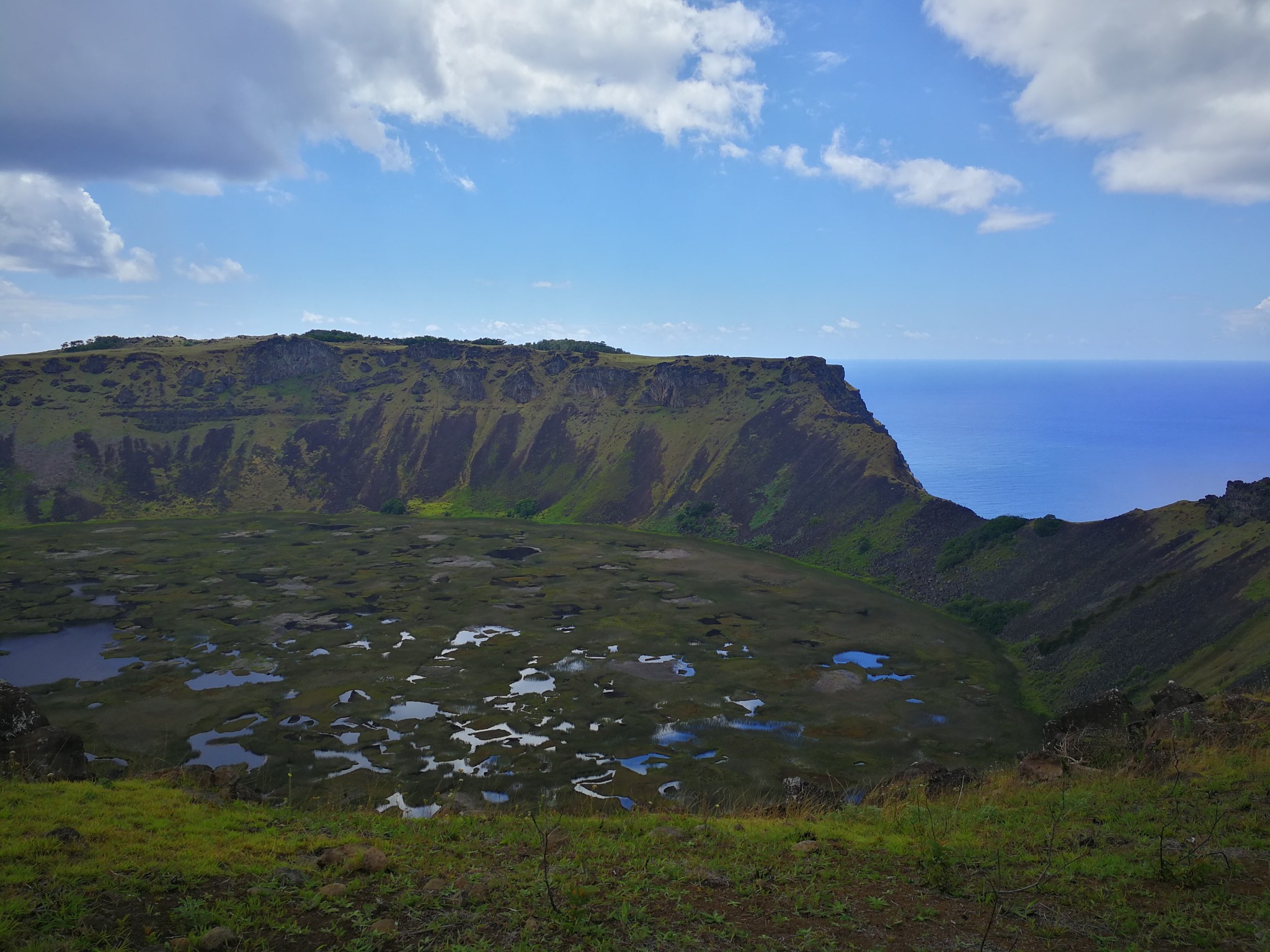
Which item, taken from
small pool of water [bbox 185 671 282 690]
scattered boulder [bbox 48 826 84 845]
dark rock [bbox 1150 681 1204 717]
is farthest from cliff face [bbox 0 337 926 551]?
scattered boulder [bbox 48 826 84 845]

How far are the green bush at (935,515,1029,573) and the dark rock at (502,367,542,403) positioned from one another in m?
104

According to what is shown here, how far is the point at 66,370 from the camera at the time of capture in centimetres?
14875

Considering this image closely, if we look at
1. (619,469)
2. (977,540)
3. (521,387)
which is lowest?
(977,540)

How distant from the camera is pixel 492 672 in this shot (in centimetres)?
5716

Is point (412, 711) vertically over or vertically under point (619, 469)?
under

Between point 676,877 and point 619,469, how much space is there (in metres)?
126

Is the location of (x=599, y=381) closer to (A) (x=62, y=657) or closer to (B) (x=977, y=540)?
(B) (x=977, y=540)

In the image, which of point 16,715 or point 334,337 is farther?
point 334,337

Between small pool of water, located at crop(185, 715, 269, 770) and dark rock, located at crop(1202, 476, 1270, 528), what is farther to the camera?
dark rock, located at crop(1202, 476, 1270, 528)

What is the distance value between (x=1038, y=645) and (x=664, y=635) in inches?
1414

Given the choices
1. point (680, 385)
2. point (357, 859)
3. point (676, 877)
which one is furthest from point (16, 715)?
point (680, 385)

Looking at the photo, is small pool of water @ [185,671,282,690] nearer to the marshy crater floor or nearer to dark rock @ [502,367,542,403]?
the marshy crater floor

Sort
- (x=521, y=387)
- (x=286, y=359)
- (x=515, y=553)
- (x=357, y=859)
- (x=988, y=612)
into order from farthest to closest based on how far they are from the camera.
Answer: (x=286, y=359), (x=521, y=387), (x=515, y=553), (x=988, y=612), (x=357, y=859)

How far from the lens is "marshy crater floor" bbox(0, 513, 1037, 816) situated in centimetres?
4209
